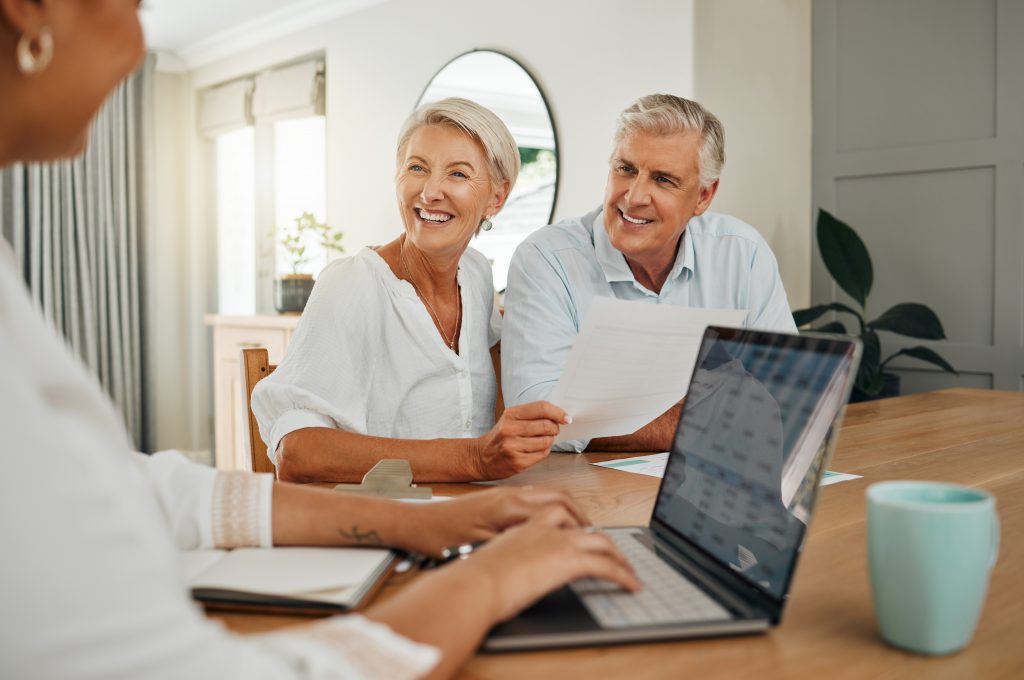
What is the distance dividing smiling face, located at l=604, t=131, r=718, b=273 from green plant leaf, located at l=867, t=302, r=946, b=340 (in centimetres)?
118

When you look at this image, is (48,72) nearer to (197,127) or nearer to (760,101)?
(760,101)

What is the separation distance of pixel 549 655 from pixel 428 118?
1239 millimetres

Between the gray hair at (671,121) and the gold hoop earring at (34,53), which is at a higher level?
the gray hair at (671,121)

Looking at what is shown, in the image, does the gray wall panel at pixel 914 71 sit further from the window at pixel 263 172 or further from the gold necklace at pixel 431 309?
the window at pixel 263 172

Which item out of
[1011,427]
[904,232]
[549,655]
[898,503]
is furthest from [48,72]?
[904,232]

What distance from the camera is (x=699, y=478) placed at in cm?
84

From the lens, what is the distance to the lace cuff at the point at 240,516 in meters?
0.83

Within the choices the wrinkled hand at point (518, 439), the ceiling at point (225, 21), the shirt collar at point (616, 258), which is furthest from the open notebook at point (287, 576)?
the ceiling at point (225, 21)

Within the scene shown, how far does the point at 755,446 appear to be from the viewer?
2.48 feet

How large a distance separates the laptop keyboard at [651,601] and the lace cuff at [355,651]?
0.54 ft

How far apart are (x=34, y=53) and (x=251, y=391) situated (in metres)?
1.16

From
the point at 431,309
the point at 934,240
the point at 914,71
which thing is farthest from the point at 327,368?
the point at 914,71

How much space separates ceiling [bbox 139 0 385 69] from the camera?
445cm

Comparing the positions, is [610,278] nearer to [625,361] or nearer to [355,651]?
[625,361]
